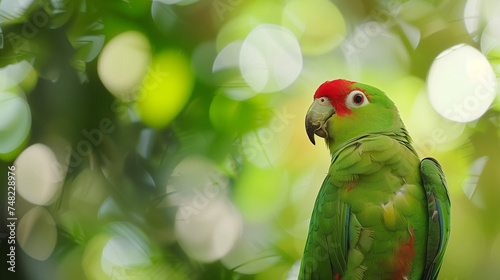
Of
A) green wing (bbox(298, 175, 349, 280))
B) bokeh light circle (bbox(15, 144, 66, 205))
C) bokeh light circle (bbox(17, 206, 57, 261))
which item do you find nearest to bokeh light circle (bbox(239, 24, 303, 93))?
green wing (bbox(298, 175, 349, 280))

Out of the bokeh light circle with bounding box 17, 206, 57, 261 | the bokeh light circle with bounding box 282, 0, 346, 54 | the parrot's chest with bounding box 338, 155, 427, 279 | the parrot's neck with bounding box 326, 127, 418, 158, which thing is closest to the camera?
the parrot's chest with bounding box 338, 155, 427, 279

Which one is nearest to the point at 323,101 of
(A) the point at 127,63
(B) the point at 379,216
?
(B) the point at 379,216

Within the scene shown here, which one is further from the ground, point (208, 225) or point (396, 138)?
point (396, 138)

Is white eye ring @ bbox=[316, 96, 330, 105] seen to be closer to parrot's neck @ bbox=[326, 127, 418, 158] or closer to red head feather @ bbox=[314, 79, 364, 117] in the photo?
red head feather @ bbox=[314, 79, 364, 117]

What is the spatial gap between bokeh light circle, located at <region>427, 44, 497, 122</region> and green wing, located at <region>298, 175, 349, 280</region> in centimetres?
76

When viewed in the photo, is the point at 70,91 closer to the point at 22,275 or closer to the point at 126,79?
the point at 126,79

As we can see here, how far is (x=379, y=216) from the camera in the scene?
3.87 ft

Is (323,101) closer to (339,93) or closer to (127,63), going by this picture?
(339,93)

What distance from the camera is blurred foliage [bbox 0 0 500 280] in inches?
67.1

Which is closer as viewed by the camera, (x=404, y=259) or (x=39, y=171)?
(x=404, y=259)


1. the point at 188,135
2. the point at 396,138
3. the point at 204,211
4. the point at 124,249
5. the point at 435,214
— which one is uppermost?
the point at 396,138

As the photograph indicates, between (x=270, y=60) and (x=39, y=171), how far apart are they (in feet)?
3.43

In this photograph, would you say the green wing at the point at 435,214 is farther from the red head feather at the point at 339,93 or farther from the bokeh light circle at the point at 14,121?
the bokeh light circle at the point at 14,121

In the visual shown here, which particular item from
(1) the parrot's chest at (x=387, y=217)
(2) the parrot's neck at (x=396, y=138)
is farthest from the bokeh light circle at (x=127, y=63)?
(1) the parrot's chest at (x=387, y=217)
